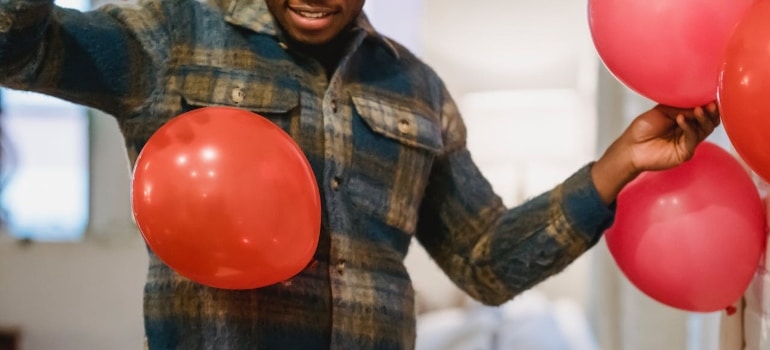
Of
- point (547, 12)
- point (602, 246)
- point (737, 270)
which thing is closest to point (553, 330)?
point (602, 246)

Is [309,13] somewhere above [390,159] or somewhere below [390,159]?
above

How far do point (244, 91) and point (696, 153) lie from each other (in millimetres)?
547

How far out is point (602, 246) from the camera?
182 centimetres

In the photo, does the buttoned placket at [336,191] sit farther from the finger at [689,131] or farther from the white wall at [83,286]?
the white wall at [83,286]

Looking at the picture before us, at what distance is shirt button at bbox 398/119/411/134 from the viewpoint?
3.35 feet

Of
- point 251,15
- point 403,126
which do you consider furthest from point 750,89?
point 251,15

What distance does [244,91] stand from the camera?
0.93 meters

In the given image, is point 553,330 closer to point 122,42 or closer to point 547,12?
point 547,12

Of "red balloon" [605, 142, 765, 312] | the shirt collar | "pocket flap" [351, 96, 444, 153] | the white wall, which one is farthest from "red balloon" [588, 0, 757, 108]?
the white wall

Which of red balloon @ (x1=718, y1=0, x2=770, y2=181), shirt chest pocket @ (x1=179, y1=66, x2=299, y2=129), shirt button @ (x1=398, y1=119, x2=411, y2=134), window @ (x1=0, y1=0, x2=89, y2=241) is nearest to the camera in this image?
red balloon @ (x1=718, y1=0, x2=770, y2=181)

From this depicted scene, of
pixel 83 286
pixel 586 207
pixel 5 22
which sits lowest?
pixel 83 286

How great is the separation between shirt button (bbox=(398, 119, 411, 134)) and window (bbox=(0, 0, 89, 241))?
145 cm

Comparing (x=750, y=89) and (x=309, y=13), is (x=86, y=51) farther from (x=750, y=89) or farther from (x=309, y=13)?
(x=750, y=89)

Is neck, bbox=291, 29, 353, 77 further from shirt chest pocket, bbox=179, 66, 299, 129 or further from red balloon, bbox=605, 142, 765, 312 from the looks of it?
red balloon, bbox=605, 142, 765, 312
